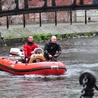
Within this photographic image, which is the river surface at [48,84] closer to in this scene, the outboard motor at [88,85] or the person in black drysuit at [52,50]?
the person in black drysuit at [52,50]

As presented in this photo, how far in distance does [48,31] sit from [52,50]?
27.1m

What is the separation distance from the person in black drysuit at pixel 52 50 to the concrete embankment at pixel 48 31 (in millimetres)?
19651

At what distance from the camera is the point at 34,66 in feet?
68.7

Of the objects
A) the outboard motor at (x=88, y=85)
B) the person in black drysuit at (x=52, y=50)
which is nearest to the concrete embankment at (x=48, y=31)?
the person in black drysuit at (x=52, y=50)

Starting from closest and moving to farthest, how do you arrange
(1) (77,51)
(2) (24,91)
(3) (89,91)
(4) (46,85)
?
(3) (89,91) < (2) (24,91) < (4) (46,85) < (1) (77,51)

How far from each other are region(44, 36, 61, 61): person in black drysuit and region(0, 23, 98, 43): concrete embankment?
1965 cm

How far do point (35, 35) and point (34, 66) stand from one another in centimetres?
2498

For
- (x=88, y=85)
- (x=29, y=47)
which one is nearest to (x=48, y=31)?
(x=29, y=47)

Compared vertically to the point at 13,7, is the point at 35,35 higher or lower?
lower

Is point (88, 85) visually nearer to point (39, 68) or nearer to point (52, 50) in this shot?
point (39, 68)

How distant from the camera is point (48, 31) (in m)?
49.5

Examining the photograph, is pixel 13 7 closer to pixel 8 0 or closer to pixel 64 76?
pixel 64 76

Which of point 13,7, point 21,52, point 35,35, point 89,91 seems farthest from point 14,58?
point 35,35

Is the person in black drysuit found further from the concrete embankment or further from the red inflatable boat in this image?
the concrete embankment
